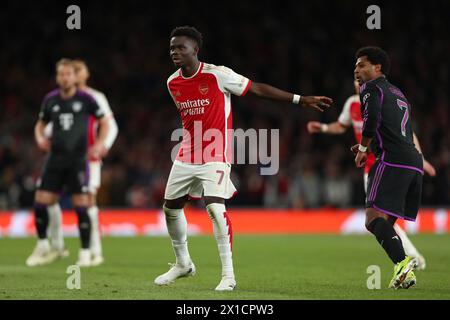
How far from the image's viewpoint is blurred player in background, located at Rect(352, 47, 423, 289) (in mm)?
7730

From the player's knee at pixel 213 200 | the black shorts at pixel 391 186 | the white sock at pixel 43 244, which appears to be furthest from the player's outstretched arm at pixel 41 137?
the black shorts at pixel 391 186

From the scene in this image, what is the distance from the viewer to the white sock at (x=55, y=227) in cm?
1191

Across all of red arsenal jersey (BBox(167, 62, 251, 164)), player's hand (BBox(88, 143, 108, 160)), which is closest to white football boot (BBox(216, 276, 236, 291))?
red arsenal jersey (BBox(167, 62, 251, 164))

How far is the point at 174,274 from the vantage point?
8.20 meters

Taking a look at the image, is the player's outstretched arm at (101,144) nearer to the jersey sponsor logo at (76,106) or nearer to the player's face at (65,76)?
the jersey sponsor logo at (76,106)

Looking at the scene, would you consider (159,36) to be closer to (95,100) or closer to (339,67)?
(339,67)

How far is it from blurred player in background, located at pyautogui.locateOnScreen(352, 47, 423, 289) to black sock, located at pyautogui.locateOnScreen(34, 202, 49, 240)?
5025 mm

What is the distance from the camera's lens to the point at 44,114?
11.4 meters

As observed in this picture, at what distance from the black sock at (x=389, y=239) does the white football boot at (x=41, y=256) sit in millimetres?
4955

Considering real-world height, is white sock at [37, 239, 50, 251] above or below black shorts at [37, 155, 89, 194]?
below

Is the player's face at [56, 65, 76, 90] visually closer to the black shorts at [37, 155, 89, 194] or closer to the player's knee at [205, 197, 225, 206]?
the black shorts at [37, 155, 89, 194]

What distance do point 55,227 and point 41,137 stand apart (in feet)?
4.43

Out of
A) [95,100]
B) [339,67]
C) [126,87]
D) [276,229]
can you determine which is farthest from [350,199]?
[95,100]

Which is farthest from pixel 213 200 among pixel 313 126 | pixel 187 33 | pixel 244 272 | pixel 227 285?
pixel 313 126
